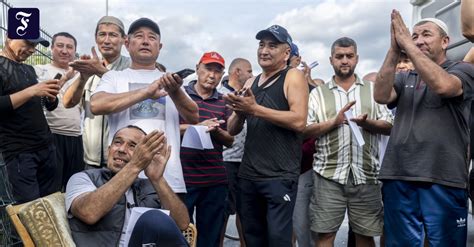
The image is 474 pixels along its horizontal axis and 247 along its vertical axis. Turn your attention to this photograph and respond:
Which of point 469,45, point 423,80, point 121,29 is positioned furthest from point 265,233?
point 469,45

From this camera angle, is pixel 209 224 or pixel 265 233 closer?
pixel 265 233

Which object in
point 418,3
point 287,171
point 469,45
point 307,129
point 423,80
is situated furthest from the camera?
point 418,3

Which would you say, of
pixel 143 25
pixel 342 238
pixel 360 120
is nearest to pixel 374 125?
pixel 360 120

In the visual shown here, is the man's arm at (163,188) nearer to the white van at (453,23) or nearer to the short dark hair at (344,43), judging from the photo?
the short dark hair at (344,43)

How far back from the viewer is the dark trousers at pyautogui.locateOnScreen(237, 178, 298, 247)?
156 inches

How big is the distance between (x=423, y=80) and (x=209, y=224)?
2.05 metres

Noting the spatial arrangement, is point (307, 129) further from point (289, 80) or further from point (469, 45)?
point (469, 45)

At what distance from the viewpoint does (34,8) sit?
19.0 feet

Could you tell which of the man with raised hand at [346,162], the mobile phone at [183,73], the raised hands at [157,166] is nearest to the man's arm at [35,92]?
the mobile phone at [183,73]

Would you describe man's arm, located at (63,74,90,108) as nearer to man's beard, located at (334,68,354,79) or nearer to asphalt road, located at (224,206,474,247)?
man's beard, located at (334,68,354,79)

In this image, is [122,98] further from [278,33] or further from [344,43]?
[344,43]

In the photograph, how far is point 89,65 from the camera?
A: 13.4ft

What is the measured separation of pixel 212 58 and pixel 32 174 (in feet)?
5.94

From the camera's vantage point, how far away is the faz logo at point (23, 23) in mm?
4988
